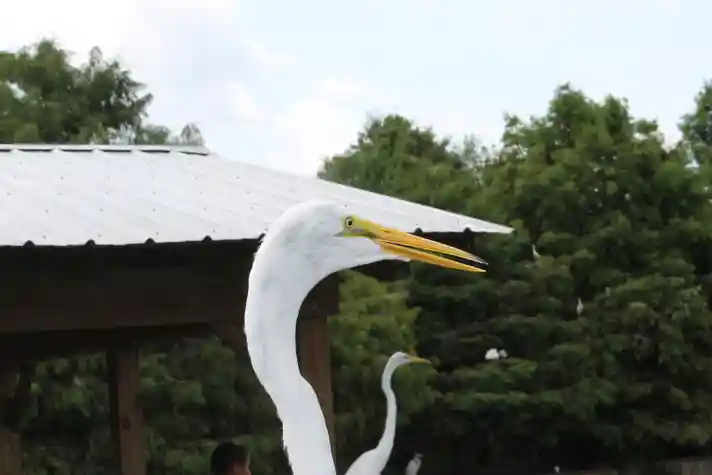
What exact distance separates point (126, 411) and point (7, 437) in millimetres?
1454

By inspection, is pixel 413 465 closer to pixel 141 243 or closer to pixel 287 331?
pixel 141 243

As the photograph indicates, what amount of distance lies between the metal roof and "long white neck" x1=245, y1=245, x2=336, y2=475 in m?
1.98

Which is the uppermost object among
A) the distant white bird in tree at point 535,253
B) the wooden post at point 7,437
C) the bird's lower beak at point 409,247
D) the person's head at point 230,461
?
the distant white bird in tree at point 535,253

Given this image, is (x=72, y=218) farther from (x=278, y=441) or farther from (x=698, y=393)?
(x=698, y=393)

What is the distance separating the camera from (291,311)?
301 cm

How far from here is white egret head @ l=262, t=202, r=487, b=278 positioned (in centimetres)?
304

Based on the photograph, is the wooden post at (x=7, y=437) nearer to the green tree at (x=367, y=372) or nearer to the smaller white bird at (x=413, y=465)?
the green tree at (x=367, y=372)

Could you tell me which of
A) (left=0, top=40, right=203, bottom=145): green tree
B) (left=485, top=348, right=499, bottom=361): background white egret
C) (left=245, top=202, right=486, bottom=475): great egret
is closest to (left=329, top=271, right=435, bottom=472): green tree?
(left=485, top=348, right=499, bottom=361): background white egret

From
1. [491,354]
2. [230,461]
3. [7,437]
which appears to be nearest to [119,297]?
[230,461]

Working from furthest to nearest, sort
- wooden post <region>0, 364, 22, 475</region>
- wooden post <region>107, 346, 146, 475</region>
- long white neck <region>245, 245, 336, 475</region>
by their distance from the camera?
wooden post <region>0, 364, 22, 475</region> < wooden post <region>107, 346, 146, 475</region> < long white neck <region>245, 245, 336, 475</region>

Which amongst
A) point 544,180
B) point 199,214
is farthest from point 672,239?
point 199,214

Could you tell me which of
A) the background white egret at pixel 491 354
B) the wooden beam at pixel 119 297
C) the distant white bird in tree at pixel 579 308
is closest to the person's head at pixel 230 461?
the wooden beam at pixel 119 297

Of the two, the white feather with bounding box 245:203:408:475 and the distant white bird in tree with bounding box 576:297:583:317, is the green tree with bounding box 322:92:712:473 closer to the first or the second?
the distant white bird in tree with bounding box 576:297:583:317

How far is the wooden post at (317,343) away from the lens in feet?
20.0
